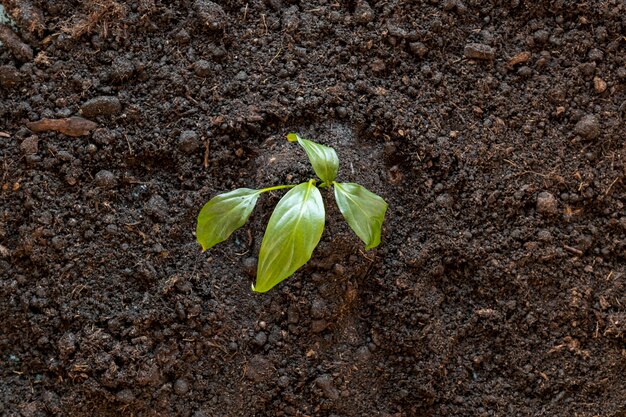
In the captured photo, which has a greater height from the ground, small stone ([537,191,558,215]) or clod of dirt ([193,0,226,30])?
clod of dirt ([193,0,226,30])

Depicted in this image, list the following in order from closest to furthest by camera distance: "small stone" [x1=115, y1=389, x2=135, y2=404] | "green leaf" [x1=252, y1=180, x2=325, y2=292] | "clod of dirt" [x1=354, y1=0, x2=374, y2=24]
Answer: "green leaf" [x1=252, y1=180, x2=325, y2=292], "small stone" [x1=115, y1=389, x2=135, y2=404], "clod of dirt" [x1=354, y1=0, x2=374, y2=24]

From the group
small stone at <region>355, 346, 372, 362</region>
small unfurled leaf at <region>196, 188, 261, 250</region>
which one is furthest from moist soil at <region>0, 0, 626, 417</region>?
small unfurled leaf at <region>196, 188, 261, 250</region>

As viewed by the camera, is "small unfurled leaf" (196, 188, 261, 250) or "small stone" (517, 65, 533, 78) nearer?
"small unfurled leaf" (196, 188, 261, 250)

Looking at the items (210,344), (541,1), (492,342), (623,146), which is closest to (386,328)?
(492,342)

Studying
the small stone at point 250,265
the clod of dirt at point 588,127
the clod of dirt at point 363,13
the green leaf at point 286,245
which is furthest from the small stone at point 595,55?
the small stone at point 250,265

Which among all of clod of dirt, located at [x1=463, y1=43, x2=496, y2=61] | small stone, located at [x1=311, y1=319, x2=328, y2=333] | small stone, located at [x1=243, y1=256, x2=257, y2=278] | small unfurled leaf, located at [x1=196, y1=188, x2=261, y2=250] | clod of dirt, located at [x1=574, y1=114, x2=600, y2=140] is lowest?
small stone, located at [x1=311, y1=319, x2=328, y2=333]

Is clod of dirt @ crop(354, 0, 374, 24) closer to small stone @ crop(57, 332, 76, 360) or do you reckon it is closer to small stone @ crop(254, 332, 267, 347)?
small stone @ crop(254, 332, 267, 347)
